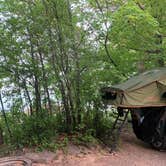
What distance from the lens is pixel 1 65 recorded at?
8.15m

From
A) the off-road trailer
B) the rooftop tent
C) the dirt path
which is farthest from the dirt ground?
the rooftop tent

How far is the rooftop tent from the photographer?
Result: 7.67 m

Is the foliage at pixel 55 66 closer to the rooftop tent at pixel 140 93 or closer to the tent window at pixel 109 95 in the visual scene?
the tent window at pixel 109 95

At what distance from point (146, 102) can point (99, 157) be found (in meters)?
1.74

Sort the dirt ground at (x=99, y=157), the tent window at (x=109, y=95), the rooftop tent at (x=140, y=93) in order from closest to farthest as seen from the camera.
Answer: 1. the dirt ground at (x=99, y=157)
2. the rooftop tent at (x=140, y=93)
3. the tent window at (x=109, y=95)

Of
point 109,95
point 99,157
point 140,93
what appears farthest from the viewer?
point 109,95

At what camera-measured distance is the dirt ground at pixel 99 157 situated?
6.67 meters

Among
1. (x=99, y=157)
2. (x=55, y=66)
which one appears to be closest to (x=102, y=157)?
(x=99, y=157)

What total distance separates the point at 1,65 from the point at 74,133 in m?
2.42

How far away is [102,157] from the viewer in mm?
7184

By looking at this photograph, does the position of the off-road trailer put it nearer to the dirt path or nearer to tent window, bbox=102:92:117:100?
tent window, bbox=102:92:117:100

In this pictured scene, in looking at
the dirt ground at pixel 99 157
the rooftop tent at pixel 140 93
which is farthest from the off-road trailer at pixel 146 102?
the dirt ground at pixel 99 157

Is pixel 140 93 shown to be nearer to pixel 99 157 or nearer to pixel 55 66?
pixel 99 157

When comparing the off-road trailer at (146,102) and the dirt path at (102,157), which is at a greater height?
the off-road trailer at (146,102)
